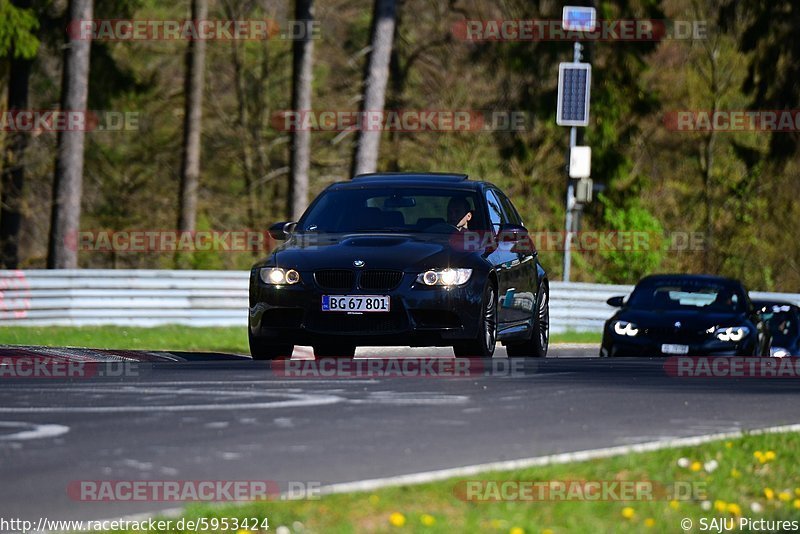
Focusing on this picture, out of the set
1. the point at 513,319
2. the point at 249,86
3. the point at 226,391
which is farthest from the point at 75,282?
the point at 249,86

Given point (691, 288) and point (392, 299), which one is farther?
point (691, 288)

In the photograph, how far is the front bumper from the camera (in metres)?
13.1

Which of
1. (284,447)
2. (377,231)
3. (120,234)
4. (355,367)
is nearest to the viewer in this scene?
(284,447)

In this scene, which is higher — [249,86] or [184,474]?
[249,86]

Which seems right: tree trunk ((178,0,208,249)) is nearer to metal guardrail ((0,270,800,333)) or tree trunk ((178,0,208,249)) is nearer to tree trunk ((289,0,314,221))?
tree trunk ((289,0,314,221))

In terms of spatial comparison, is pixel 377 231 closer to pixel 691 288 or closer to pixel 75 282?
pixel 691 288

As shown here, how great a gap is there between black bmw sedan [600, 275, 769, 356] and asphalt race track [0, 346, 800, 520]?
6026 millimetres

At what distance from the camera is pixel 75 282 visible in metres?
24.9

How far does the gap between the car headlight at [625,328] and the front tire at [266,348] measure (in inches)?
241

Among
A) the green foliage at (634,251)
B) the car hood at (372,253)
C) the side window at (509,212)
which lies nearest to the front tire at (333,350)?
the car hood at (372,253)

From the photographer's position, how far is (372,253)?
13.3m

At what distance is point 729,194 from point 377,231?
1367 inches

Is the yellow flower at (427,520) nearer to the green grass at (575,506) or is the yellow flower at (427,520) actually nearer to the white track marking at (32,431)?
the green grass at (575,506)

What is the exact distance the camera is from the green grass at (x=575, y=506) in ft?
20.3
